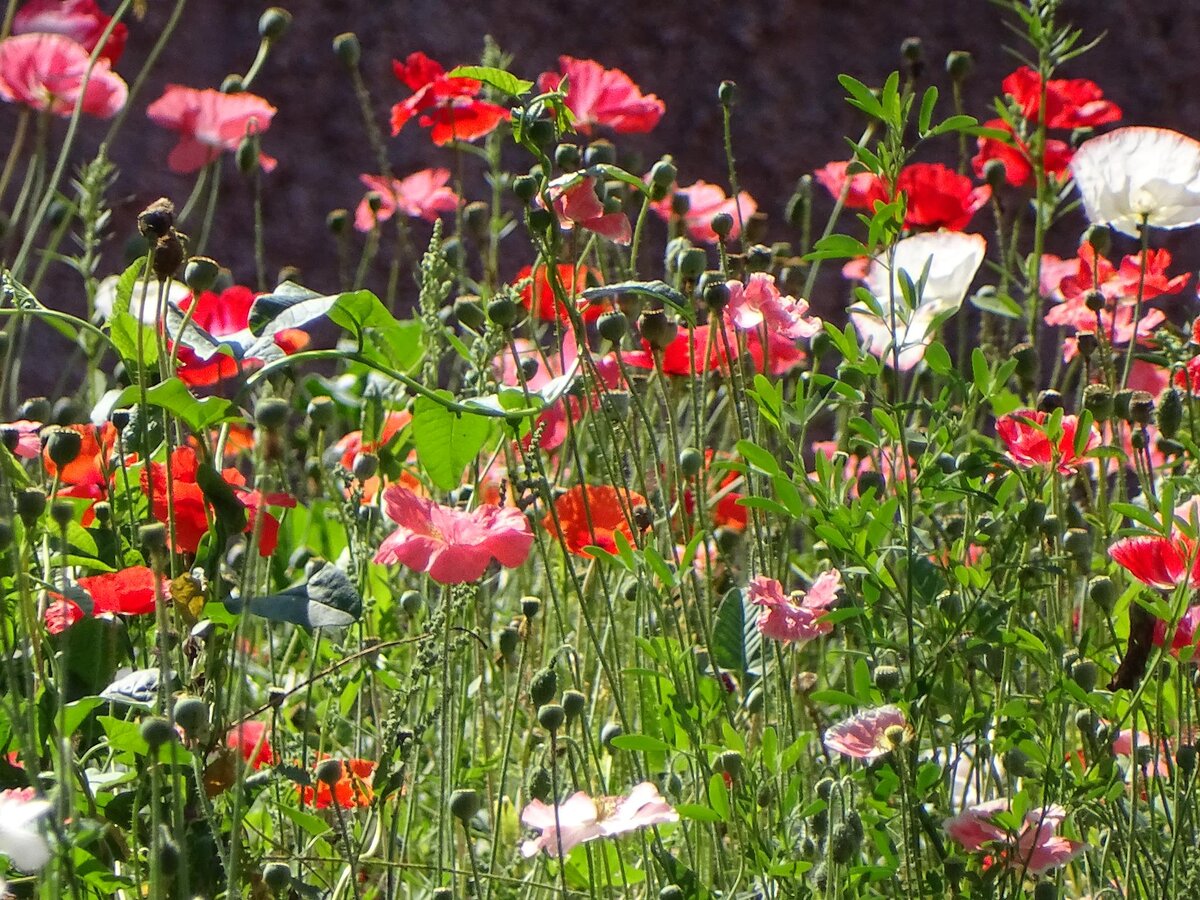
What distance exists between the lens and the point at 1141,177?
3.72 feet

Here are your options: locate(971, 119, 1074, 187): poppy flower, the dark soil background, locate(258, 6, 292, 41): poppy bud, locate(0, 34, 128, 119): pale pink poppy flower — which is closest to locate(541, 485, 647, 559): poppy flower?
locate(0, 34, 128, 119): pale pink poppy flower

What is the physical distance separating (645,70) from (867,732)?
2.43 metres

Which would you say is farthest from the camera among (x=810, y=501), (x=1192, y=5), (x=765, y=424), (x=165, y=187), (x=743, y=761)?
(x=1192, y=5)

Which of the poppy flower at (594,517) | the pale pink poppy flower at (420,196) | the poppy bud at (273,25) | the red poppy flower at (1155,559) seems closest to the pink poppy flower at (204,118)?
the poppy bud at (273,25)

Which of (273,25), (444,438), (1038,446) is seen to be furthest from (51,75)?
(1038,446)

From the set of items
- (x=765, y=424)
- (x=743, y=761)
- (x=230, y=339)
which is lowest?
(x=743, y=761)

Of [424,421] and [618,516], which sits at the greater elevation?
[424,421]

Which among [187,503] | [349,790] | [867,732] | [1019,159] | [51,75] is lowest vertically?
[349,790]

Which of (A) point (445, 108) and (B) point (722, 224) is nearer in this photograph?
(B) point (722, 224)

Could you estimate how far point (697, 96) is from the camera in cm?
316

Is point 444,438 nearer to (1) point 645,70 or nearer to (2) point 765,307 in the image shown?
(2) point 765,307

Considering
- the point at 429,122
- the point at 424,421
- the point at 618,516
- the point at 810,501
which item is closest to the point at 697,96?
the point at 429,122

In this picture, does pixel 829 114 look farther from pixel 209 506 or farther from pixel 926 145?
pixel 209 506

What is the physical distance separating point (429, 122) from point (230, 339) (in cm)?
82
